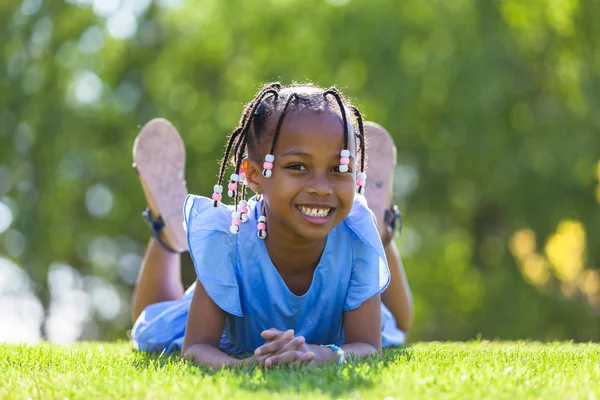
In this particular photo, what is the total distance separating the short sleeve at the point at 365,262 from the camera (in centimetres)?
371

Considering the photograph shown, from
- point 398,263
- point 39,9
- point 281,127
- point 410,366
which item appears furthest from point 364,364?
point 39,9

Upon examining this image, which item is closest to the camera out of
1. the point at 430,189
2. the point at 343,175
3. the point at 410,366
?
the point at 410,366

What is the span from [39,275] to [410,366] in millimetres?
13596

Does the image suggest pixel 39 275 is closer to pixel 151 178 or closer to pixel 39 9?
pixel 39 9

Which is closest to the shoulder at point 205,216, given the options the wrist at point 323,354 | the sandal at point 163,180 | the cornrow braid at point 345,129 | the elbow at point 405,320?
the cornrow braid at point 345,129

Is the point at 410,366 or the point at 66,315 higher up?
the point at 410,366

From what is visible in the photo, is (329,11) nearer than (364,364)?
No

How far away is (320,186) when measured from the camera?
133 inches

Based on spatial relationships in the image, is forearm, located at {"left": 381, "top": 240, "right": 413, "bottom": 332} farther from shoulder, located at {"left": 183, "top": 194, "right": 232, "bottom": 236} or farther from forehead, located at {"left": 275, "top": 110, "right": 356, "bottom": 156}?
forehead, located at {"left": 275, "top": 110, "right": 356, "bottom": 156}

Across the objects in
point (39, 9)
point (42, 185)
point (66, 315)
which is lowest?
point (66, 315)

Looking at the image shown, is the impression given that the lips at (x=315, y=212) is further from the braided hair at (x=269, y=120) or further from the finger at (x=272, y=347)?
the finger at (x=272, y=347)

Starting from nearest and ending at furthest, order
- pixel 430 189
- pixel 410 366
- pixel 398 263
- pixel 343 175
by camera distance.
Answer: pixel 410 366, pixel 343 175, pixel 398 263, pixel 430 189

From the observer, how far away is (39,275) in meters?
15.5

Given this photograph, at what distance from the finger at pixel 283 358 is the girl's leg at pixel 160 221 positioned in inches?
89.8
